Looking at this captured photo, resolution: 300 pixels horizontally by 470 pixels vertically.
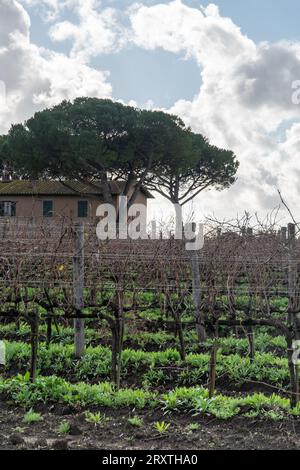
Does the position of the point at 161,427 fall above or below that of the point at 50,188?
below

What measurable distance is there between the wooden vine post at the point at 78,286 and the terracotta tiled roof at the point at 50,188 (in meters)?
26.2

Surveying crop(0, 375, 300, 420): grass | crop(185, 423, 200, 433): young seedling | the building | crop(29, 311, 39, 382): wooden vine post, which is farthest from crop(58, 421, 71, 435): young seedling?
the building

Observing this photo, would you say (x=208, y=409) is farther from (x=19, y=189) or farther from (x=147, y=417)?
(x=19, y=189)

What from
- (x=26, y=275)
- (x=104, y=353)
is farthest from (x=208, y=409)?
(x=26, y=275)

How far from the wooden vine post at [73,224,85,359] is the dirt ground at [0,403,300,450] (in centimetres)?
255

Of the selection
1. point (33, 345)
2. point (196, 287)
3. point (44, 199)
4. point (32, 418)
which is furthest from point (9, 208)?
point (32, 418)

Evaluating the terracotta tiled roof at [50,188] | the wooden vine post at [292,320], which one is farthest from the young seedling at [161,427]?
the terracotta tiled roof at [50,188]

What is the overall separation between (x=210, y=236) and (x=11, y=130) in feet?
81.1

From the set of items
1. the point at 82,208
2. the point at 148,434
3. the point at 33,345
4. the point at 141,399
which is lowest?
the point at 148,434

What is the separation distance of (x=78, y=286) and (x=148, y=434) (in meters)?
3.60

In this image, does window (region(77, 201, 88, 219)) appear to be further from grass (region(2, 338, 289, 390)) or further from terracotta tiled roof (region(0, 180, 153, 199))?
grass (region(2, 338, 289, 390))

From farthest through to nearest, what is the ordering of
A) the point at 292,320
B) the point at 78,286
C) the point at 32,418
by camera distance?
1. the point at 78,286
2. the point at 292,320
3. the point at 32,418

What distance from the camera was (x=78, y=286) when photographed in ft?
25.6

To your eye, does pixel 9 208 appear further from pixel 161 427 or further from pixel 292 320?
pixel 161 427
